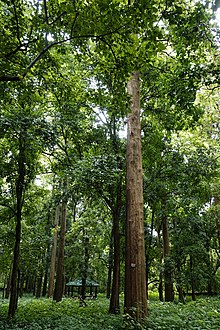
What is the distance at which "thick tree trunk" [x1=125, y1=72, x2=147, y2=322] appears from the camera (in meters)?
5.45

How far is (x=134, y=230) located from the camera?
5.96m

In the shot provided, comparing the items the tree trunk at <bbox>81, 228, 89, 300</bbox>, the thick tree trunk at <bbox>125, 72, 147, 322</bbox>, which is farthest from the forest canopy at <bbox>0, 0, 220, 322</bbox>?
the tree trunk at <bbox>81, 228, 89, 300</bbox>

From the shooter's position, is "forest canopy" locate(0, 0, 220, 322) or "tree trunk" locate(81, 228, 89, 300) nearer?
"forest canopy" locate(0, 0, 220, 322)

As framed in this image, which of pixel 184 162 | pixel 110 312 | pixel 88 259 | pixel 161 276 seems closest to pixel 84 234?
pixel 88 259

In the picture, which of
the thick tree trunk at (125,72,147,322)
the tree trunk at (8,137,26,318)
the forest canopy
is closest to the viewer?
the forest canopy

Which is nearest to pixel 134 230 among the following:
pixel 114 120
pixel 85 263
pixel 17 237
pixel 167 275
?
pixel 17 237

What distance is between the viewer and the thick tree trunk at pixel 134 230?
5.45 metres

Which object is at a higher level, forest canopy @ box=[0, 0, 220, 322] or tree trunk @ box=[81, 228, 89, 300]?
forest canopy @ box=[0, 0, 220, 322]

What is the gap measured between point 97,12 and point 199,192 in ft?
24.5

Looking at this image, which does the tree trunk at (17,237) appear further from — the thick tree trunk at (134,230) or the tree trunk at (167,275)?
the tree trunk at (167,275)

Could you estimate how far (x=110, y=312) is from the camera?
8.73m

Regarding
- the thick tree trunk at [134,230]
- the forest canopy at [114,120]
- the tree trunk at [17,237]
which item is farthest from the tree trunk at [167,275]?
the tree trunk at [17,237]

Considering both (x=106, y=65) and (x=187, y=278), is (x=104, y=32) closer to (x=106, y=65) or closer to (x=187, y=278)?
(x=106, y=65)

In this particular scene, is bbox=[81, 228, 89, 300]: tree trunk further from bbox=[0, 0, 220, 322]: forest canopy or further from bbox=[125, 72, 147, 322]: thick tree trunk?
bbox=[125, 72, 147, 322]: thick tree trunk
